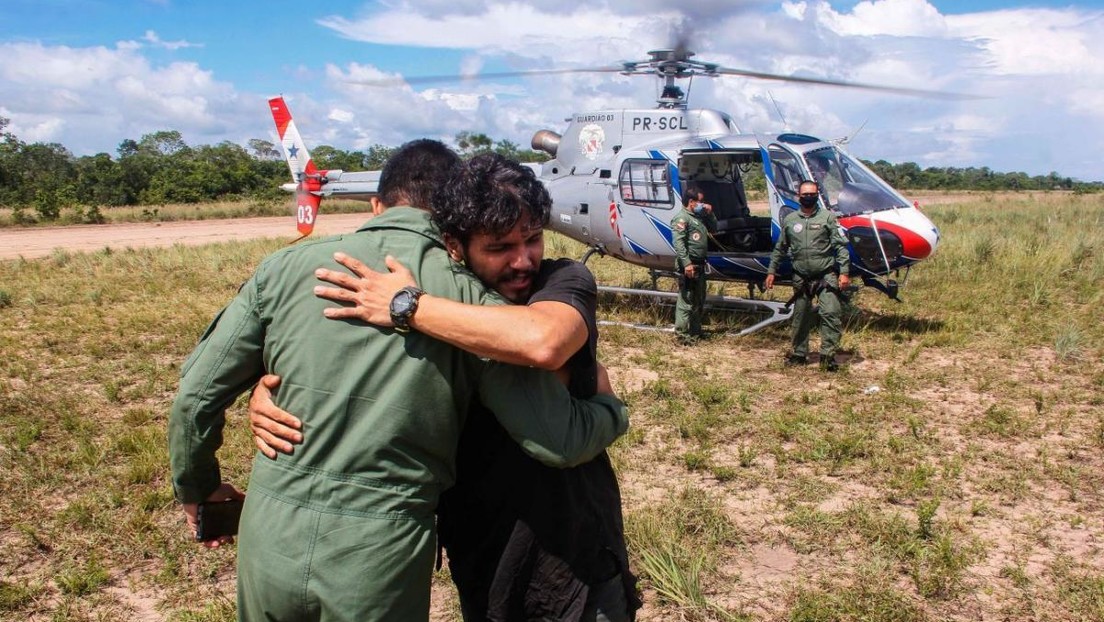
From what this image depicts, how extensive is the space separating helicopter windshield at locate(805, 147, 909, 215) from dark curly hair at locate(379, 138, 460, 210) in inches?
273

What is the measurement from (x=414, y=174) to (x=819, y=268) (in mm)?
6176

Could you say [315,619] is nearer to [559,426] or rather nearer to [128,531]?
[559,426]

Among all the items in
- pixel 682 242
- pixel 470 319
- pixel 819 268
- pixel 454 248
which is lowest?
pixel 819 268

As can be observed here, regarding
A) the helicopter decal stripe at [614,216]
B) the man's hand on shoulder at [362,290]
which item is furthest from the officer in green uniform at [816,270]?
the man's hand on shoulder at [362,290]

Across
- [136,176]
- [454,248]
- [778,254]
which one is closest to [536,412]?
[454,248]

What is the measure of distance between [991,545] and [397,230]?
3826mm

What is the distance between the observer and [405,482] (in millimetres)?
1715

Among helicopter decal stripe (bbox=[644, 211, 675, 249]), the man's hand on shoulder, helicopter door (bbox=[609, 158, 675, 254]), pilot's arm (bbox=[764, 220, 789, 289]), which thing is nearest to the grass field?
pilot's arm (bbox=[764, 220, 789, 289])

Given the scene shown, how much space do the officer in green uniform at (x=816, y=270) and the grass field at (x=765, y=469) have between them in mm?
352

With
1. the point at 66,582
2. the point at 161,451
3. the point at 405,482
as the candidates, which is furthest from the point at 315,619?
the point at 161,451

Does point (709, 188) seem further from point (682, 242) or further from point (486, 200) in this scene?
point (486, 200)

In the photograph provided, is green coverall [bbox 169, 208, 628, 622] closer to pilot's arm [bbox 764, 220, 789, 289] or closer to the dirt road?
pilot's arm [bbox 764, 220, 789, 289]

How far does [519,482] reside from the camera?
1887mm

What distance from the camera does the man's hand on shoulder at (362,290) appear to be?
1.67m
